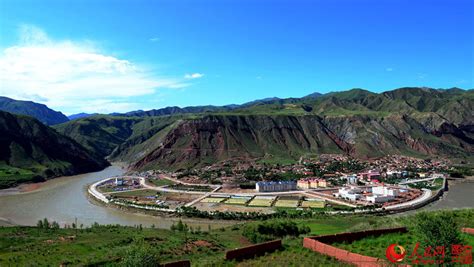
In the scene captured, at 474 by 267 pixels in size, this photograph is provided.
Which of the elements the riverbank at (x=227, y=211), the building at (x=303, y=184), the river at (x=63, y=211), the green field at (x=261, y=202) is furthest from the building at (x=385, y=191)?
the river at (x=63, y=211)

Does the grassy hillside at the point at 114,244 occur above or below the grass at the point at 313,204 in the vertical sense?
above

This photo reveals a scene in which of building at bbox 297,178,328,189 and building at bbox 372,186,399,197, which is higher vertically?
building at bbox 297,178,328,189

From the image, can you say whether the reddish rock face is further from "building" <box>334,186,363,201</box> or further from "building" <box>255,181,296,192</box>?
"building" <box>334,186,363,201</box>

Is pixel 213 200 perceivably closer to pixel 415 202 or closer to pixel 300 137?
pixel 415 202

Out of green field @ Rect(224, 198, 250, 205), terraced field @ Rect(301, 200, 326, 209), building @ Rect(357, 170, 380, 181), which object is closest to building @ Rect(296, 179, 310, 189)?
terraced field @ Rect(301, 200, 326, 209)

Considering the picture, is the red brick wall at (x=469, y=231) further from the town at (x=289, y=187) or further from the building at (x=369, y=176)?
the building at (x=369, y=176)

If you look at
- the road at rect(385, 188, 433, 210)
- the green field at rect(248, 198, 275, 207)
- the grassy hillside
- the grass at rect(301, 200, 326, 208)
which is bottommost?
the road at rect(385, 188, 433, 210)

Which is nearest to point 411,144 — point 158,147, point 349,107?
point 349,107
